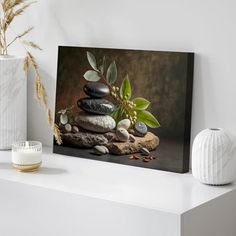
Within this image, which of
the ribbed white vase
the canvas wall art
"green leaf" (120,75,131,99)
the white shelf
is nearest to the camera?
the white shelf

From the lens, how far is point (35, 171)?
202 centimetres

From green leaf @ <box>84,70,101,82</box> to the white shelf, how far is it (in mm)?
273

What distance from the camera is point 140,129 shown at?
6.69ft

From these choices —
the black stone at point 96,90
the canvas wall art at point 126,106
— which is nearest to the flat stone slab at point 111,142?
the canvas wall art at point 126,106

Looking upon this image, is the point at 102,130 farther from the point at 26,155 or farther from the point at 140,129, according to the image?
the point at 26,155

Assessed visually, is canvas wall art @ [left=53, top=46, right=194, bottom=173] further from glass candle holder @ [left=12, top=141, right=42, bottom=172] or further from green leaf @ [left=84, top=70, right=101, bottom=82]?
glass candle holder @ [left=12, top=141, right=42, bottom=172]

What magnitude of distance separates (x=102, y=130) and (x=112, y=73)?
0.19 m

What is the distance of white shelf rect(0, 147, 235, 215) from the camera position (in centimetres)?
168

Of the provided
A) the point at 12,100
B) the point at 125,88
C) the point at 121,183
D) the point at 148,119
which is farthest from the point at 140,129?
the point at 12,100

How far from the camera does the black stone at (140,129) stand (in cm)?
203

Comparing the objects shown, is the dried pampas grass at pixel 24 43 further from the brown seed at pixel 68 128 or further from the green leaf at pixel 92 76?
the green leaf at pixel 92 76

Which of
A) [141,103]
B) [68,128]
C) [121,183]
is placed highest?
[141,103]

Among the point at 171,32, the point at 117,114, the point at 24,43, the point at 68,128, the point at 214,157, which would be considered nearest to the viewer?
the point at 214,157

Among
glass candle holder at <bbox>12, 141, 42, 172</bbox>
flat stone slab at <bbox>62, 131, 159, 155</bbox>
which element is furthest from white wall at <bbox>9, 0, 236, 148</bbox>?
glass candle holder at <bbox>12, 141, 42, 172</bbox>
